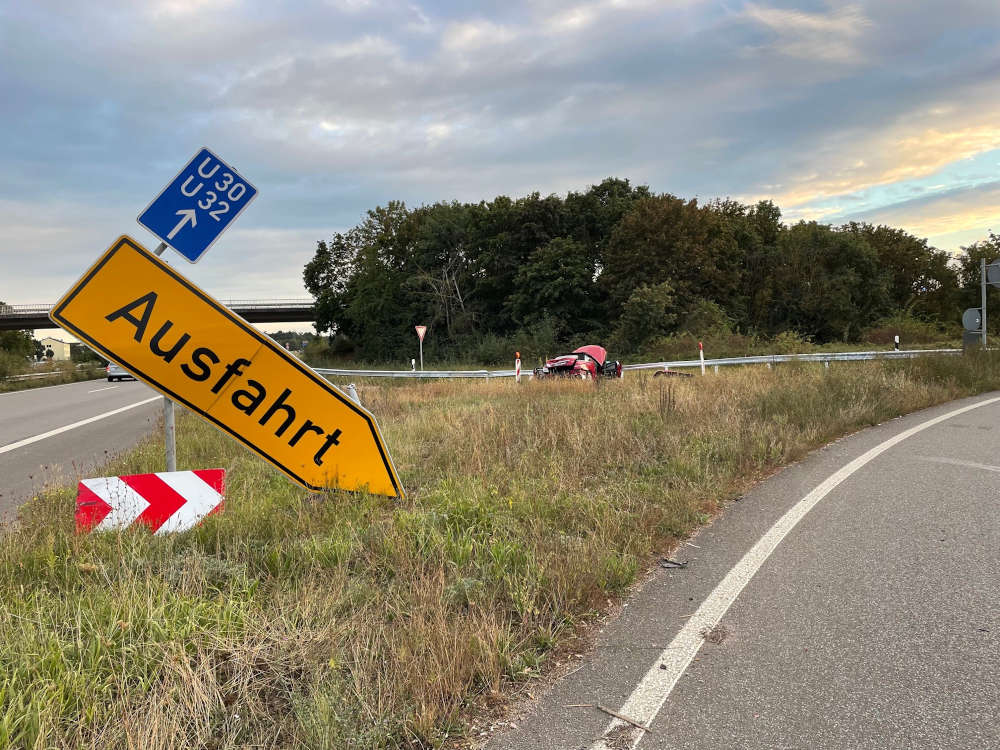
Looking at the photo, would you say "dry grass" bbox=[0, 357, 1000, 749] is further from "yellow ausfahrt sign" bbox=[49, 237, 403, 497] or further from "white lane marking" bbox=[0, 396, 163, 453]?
"white lane marking" bbox=[0, 396, 163, 453]

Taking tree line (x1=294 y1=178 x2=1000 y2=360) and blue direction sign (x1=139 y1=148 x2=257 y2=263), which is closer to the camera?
blue direction sign (x1=139 y1=148 x2=257 y2=263)

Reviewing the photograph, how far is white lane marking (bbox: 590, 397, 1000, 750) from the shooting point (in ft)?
7.98

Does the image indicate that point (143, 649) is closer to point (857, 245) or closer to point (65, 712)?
point (65, 712)

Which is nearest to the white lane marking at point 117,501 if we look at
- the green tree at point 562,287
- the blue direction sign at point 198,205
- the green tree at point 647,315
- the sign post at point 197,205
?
the sign post at point 197,205

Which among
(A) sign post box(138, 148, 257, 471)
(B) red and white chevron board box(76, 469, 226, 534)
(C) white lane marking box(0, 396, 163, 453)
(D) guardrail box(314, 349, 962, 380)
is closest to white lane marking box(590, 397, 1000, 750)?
(B) red and white chevron board box(76, 469, 226, 534)

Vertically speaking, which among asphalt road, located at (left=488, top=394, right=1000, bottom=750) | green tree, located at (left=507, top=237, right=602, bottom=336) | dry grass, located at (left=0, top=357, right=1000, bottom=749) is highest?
green tree, located at (left=507, top=237, right=602, bottom=336)

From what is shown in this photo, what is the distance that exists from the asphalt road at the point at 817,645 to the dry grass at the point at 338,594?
0.33 metres

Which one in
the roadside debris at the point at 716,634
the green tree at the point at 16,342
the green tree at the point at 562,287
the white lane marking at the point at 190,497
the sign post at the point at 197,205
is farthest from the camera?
the green tree at the point at 16,342

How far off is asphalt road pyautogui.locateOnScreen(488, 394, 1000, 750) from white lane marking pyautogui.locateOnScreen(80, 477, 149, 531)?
Result: 3.34 meters

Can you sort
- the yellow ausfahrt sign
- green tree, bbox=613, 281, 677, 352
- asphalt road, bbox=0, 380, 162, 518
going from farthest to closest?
1. green tree, bbox=613, 281, 677, 352
2. asphalt road, bbox=0, 380, 162, 518
3. the yellow ausfahrt sign

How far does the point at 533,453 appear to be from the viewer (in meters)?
6.91

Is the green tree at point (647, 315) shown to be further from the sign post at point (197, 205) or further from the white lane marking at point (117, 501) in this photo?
the white lane marking at point (117, 501)

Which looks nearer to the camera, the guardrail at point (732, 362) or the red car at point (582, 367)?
the red car at point (582, 367)

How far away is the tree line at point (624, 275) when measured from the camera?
37.4 metres
